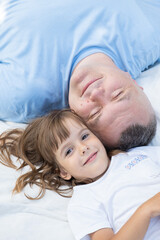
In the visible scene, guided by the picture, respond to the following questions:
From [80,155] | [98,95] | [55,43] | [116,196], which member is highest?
[55,43]

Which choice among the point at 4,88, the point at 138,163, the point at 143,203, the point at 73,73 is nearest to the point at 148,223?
the point at 143,203

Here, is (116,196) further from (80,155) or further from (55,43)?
(55,43)

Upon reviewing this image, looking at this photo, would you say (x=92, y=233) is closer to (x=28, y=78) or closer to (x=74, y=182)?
(x=74, y=182)

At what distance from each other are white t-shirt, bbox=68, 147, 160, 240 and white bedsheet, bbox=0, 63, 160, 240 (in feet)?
0.13

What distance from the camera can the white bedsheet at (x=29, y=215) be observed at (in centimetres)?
96

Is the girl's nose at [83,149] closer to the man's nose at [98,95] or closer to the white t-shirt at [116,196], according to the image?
the white t-shirt at [116,196]

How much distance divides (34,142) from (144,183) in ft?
1.49

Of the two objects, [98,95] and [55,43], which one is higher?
[55,43]

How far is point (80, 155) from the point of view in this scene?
1106mm

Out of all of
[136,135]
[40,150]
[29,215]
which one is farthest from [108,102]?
[29,215]

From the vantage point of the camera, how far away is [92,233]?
0.96 m

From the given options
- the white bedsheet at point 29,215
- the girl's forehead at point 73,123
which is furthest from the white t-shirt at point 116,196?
the girl's forehead at point 73,123

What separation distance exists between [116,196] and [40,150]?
1.10 feet

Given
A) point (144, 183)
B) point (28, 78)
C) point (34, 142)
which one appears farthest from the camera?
point (28, 78)
